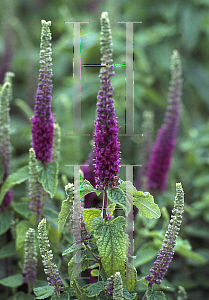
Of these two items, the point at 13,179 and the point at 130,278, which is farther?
the point at 13,179

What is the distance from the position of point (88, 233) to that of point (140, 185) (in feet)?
2.27

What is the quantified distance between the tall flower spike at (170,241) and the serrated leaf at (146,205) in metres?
0.04

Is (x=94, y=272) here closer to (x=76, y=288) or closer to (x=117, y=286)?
(x=76, y=288)

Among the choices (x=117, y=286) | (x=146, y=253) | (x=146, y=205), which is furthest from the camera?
(x=146, y=253)

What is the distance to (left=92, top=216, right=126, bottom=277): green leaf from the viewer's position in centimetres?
70

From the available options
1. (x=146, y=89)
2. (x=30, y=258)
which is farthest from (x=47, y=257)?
(x=146, y=89)

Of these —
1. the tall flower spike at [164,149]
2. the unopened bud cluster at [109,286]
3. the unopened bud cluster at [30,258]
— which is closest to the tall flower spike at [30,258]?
the unopened bud cluster at [30,258]

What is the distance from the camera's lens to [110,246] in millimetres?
706

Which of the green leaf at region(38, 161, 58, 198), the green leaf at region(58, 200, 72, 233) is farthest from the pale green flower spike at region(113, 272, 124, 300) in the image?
the green leaf at region(38, 161, 58, 198)

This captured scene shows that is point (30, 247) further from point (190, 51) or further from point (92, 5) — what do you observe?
point (92, 5)

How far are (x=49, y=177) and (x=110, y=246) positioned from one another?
0.29 m

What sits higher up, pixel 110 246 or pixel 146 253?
pixel 110 246

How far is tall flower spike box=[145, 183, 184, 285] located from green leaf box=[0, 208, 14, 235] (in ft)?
1.50

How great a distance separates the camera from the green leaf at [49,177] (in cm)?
90
